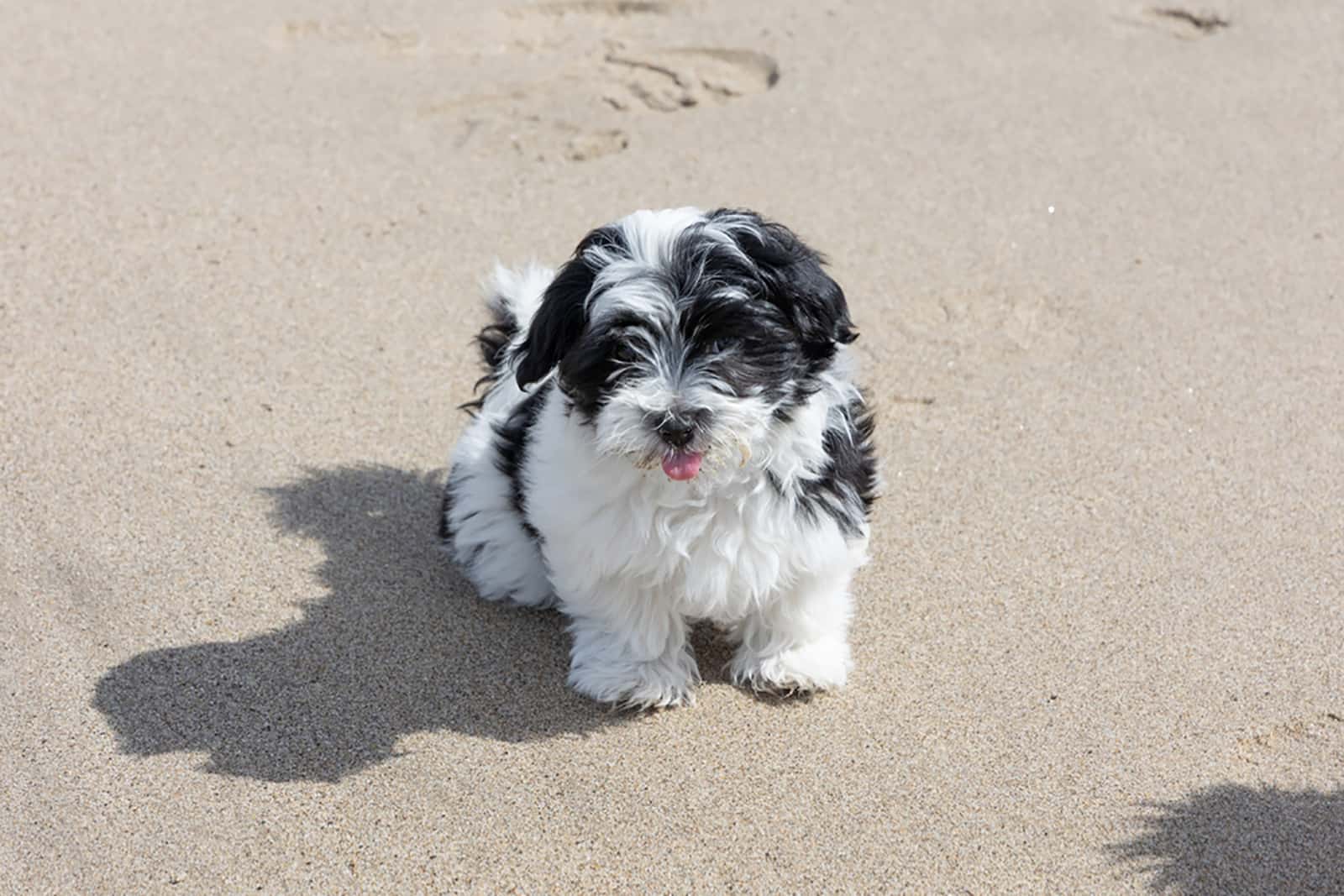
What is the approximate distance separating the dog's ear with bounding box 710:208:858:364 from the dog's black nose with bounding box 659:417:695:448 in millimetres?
336

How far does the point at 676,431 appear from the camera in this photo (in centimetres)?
293

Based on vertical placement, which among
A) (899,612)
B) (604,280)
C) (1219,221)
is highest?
(604,280)

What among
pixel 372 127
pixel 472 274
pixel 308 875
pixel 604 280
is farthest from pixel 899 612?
pixel 372 127

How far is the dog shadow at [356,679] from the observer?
137 inches

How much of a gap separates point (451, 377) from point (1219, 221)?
2.90 meters

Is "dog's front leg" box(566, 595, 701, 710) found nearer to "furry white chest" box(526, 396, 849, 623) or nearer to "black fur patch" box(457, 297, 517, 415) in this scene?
"furry white chest" box(526, 396, 849, 623)

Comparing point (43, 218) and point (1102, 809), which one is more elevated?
point (1102, 809)

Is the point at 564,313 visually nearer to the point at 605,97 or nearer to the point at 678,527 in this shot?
the point at 678,527

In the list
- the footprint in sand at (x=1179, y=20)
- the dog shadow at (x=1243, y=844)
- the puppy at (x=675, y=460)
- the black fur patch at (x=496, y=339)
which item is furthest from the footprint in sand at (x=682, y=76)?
the dog shadow at (x=1243, y=844)

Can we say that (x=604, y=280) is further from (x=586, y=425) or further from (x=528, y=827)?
(x=528, y=827)

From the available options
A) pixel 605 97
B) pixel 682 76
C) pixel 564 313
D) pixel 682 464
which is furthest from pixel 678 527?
pixel 682 76

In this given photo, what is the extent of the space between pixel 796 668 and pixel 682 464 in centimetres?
84

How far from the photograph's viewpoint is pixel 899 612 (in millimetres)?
3930

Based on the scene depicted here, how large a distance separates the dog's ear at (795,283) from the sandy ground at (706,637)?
1.03 m
